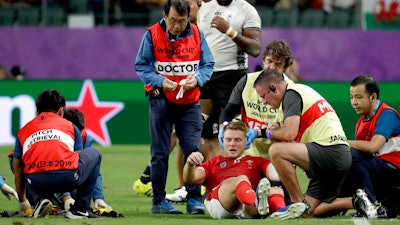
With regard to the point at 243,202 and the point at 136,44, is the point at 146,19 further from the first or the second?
the point at 243,202

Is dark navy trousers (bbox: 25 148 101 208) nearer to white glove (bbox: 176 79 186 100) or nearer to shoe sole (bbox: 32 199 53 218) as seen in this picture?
shoe sole (bbox: 32 199 53 218)

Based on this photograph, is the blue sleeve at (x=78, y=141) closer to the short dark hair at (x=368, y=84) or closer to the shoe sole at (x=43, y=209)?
the shoe sole at (x=43, y=209)

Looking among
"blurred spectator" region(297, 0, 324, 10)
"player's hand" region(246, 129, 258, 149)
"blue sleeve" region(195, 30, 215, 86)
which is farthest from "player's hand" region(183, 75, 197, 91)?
"blurred spectator" region(297, 0, 324, 10)

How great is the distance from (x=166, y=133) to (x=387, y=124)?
6.99 ft

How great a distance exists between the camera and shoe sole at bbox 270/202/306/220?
987cm

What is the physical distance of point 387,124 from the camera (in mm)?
10898

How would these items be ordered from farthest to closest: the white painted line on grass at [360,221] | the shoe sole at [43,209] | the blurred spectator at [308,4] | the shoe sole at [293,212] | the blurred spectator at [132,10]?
the blurred spectator at [308,4] < the blurred spectator at [132,10] < the shoe sole at [43,209] < the shoe sole at [293,212] < the white painted line on grass at [360,221]

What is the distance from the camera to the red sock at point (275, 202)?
400 inches

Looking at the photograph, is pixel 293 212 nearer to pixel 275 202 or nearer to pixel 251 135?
pixel 275 202

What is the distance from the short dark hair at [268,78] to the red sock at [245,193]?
918 mm

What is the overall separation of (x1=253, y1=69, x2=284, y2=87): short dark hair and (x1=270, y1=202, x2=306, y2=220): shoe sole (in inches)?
44.8

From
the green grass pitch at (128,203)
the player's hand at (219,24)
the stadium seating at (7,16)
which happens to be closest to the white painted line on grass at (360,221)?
the green grass pitch at (128,203)

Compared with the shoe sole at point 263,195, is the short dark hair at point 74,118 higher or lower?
higher

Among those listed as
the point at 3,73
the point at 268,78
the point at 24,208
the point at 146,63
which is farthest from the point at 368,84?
the point at 3,73
